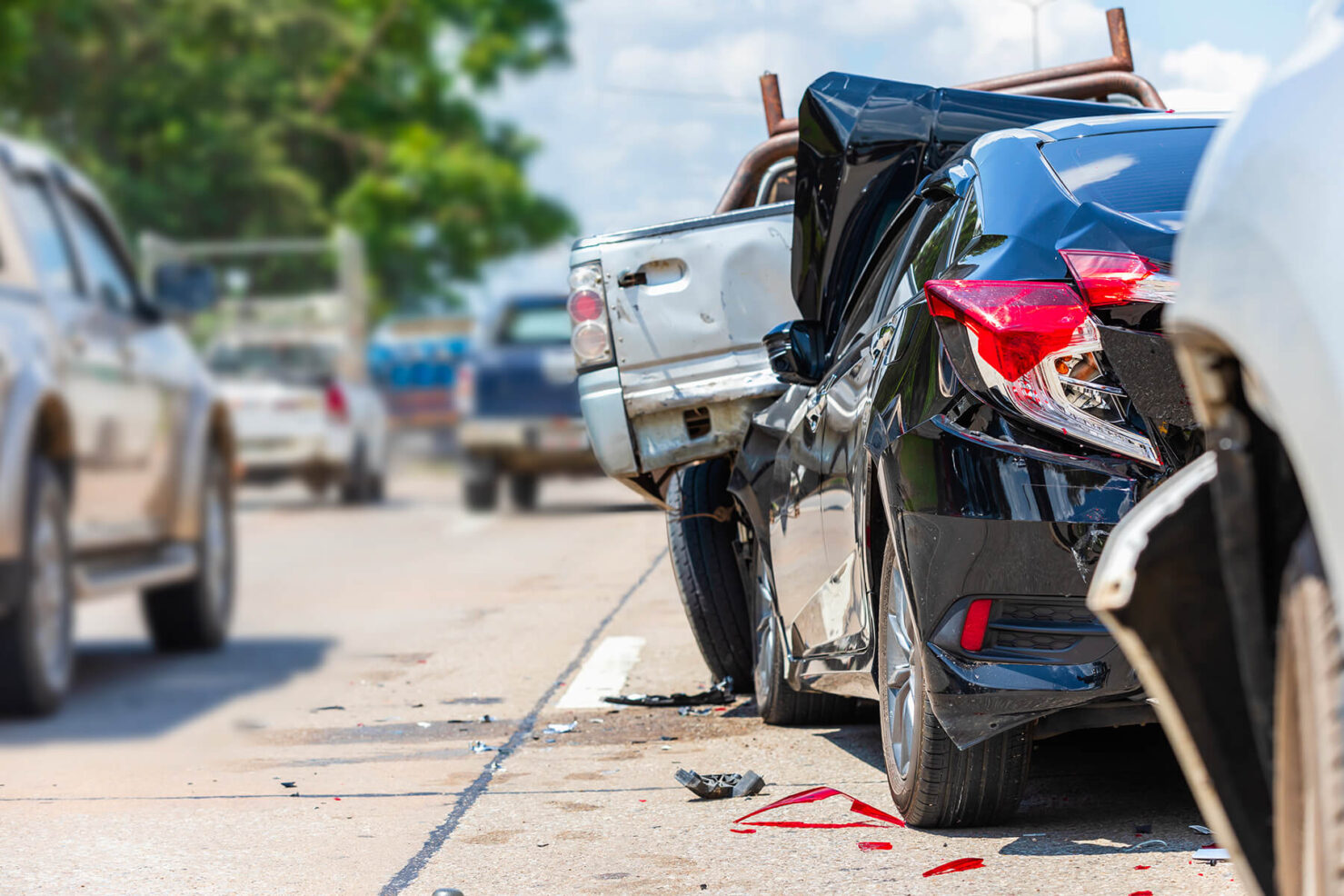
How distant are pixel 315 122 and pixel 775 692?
29.8 m

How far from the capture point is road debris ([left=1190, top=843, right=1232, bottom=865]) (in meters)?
4.09

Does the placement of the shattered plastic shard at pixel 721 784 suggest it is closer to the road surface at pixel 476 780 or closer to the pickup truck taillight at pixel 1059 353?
the road surface at pixel 476 780

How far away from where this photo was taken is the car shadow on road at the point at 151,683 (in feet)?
21.7

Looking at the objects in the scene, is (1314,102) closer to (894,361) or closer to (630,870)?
(894,361)

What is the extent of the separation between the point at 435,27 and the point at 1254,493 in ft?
111

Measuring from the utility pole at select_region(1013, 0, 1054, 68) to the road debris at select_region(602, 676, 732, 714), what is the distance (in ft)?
9.92

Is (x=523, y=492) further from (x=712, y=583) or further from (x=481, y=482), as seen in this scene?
(x=712, y=583)

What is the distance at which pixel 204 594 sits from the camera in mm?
8836

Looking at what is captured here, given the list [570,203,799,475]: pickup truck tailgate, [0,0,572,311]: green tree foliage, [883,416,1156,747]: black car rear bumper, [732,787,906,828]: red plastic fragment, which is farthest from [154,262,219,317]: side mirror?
[0,0,572,311]: green tree foliage

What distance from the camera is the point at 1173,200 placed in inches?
162

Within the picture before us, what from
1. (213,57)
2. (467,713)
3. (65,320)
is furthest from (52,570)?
(213,57)

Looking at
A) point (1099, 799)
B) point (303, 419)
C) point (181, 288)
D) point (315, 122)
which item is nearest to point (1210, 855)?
point (1099, 799)

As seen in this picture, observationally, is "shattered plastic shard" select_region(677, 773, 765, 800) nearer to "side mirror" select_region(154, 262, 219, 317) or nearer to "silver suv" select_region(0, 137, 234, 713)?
"silver suv" select_region(0, 137, 234, 713)

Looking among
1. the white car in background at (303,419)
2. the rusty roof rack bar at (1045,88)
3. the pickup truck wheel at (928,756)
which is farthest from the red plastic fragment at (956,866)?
the white car in background at (303,419)
